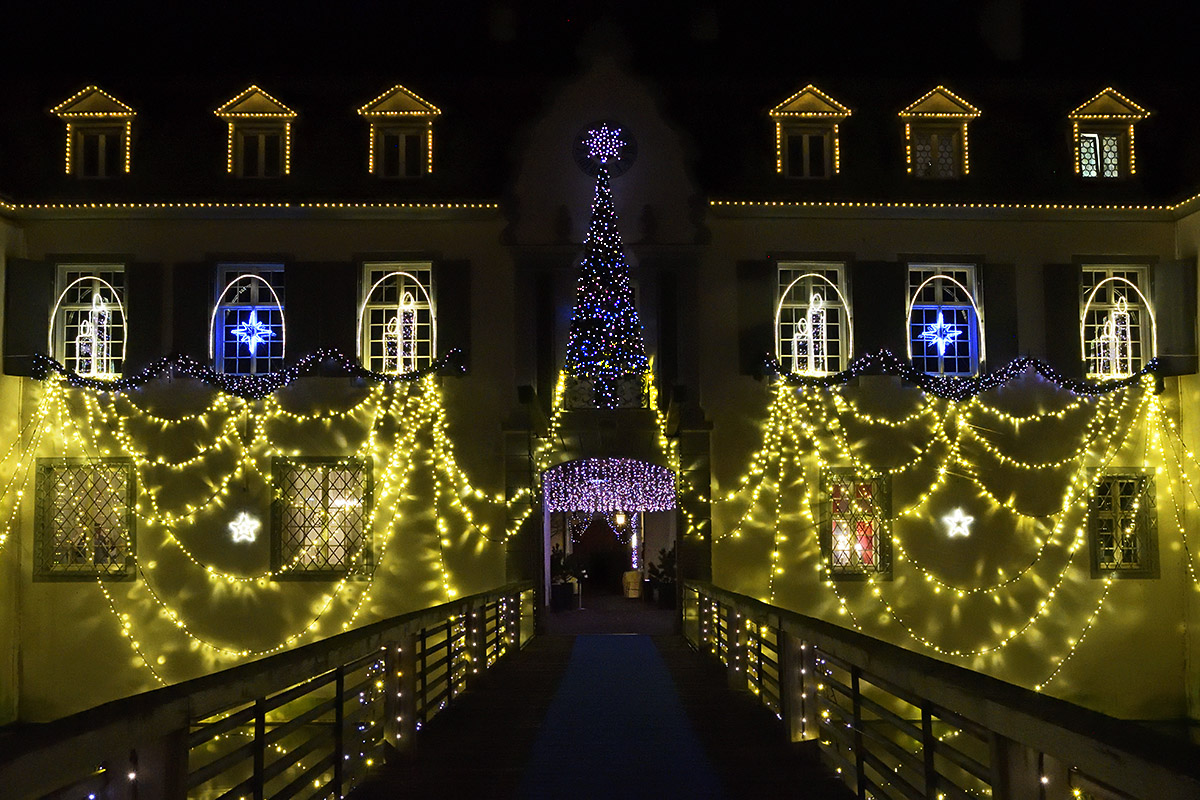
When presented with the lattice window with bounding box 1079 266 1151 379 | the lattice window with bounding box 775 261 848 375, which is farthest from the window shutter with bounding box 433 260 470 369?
the lattice window with bounding box 1079 266 1151 379

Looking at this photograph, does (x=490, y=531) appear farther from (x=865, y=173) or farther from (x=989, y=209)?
(x=989, y=209)

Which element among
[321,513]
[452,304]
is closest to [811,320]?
[452,304]

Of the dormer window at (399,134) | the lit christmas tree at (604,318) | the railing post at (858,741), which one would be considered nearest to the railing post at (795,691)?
the railing post at (858,741)

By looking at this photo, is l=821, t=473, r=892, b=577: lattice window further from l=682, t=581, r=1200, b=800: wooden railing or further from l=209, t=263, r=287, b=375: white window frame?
l=209, t=263, r=287, b=375: white window frame

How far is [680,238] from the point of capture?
1575cm

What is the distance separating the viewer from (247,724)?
17.6 feet

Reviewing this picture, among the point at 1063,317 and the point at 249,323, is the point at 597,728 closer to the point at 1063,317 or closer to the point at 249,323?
the point at 249,323

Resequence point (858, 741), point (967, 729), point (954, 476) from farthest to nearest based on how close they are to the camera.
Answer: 1. point (954, 476)
2. point (858, 741)
3. point (967, 729)

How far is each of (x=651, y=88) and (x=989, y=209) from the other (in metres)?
5.22

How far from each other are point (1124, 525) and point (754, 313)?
19.9ft

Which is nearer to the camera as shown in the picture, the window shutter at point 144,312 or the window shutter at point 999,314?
the window shutter at point 144,312

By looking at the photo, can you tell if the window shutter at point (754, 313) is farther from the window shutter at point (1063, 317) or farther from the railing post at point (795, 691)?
the railing post at point (795, 691)

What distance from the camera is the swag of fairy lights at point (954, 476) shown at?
15391 mm

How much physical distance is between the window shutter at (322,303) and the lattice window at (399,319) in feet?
0.72
